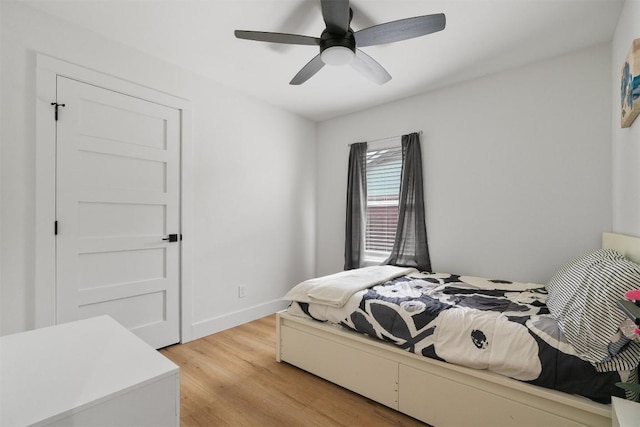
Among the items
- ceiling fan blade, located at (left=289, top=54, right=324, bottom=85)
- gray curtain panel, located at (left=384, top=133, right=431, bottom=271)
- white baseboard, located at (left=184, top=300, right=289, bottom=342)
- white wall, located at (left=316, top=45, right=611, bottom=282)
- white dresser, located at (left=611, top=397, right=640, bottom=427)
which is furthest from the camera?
gray curtain panel, located at (left=384, top=133, right=431, bottom=271)

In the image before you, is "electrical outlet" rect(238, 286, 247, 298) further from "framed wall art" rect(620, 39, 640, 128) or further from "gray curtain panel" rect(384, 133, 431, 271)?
"framed wall art" rect(620, 39, 640, 128)

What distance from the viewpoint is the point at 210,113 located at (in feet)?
9.75

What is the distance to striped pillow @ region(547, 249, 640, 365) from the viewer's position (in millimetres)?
1201

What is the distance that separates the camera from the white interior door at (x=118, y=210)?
2.11 m

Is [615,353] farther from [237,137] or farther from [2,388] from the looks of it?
Answer: [237,137]

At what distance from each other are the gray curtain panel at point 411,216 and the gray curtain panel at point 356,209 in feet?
1.50

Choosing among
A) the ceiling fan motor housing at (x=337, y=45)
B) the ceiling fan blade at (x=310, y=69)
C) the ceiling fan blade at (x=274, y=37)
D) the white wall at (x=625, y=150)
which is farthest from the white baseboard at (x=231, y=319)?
the white wall at (x=625, y=150)

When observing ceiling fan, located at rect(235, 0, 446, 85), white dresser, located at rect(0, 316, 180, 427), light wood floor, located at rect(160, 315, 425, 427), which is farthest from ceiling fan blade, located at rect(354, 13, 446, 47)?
light wood floor, located at rect(160, 315, 425, 427)

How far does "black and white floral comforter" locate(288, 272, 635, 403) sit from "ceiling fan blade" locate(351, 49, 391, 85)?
1.63 metres

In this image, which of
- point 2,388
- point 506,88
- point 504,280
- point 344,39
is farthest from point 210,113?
point 504,280

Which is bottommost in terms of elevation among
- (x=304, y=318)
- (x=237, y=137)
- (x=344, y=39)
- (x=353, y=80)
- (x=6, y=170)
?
(x=304, y=318)

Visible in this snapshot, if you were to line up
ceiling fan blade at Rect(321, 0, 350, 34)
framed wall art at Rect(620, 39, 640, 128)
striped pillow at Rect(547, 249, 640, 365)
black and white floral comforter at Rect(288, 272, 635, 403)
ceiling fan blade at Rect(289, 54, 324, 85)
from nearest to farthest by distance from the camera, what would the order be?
striped pillow at Rect(547, 249, 640, 365), black and white floral comforter at Rect(288, 272, 635, 403), framed wall art at Rect(620, 39, 640, 128), ceiling fan blade at Rect(321, 0, 350, 34), ceiling fan blade at Rect(289, 54, 324, 85)

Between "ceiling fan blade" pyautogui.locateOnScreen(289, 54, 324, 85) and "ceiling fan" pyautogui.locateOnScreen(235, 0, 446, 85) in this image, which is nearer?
"ceiling fan" pyautogui.locateOnScreen(235, 0, 446, 85)

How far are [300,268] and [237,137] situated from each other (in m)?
1.85
